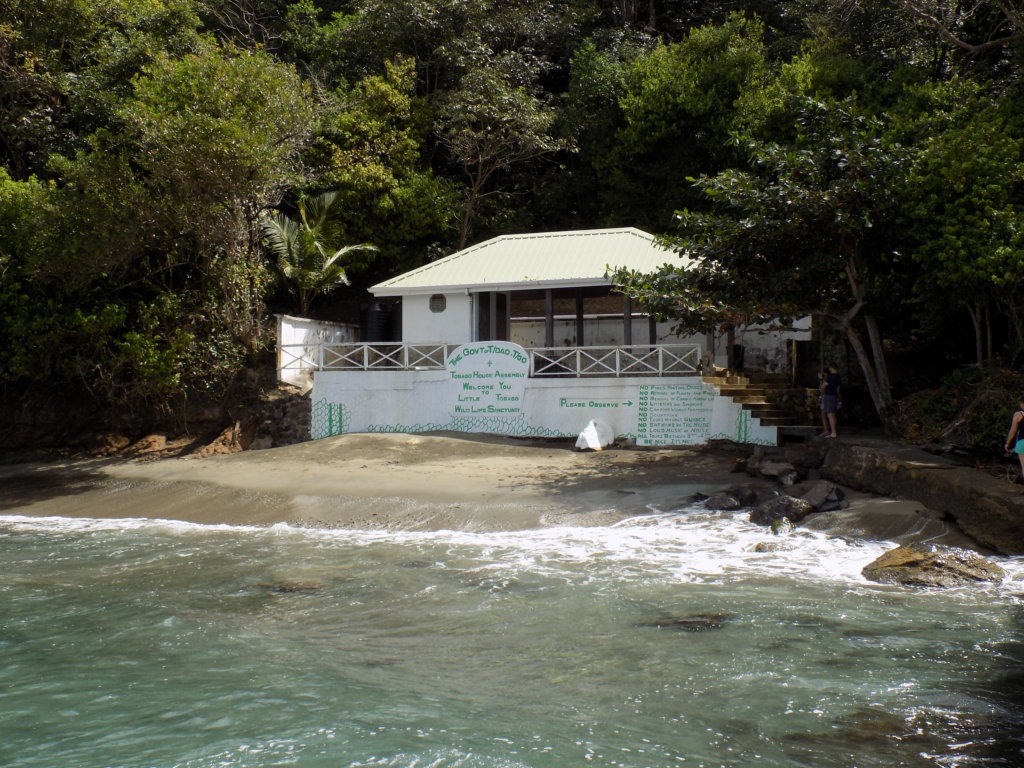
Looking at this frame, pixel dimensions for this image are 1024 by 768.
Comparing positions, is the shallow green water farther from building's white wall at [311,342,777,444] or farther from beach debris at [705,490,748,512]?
building's white wall at [311,342,777,444]

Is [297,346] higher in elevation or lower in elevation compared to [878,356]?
higher

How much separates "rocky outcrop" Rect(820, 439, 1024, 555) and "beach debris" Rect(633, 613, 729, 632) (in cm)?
462

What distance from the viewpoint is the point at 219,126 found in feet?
60.0

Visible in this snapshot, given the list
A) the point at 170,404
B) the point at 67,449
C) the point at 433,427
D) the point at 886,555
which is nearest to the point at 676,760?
the point at 886,555

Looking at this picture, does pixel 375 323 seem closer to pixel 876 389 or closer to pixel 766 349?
pixel 766 349

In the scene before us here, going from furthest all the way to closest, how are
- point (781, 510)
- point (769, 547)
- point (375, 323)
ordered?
point (375, 323) < point (781, 510) < point (769, 547)

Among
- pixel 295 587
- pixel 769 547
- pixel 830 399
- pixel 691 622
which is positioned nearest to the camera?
pixel 691 622

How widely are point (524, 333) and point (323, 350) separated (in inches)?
289

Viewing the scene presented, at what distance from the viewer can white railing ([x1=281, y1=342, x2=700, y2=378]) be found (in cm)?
1977

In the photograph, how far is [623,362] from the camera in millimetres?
20578

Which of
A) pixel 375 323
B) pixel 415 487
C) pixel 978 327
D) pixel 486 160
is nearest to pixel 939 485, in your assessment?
pixel 978 327

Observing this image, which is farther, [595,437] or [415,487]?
[595,437]

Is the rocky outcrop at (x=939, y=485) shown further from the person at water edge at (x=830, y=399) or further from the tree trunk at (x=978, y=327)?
the tree trunk at (x=978, y=327)

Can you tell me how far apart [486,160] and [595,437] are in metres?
13.3
